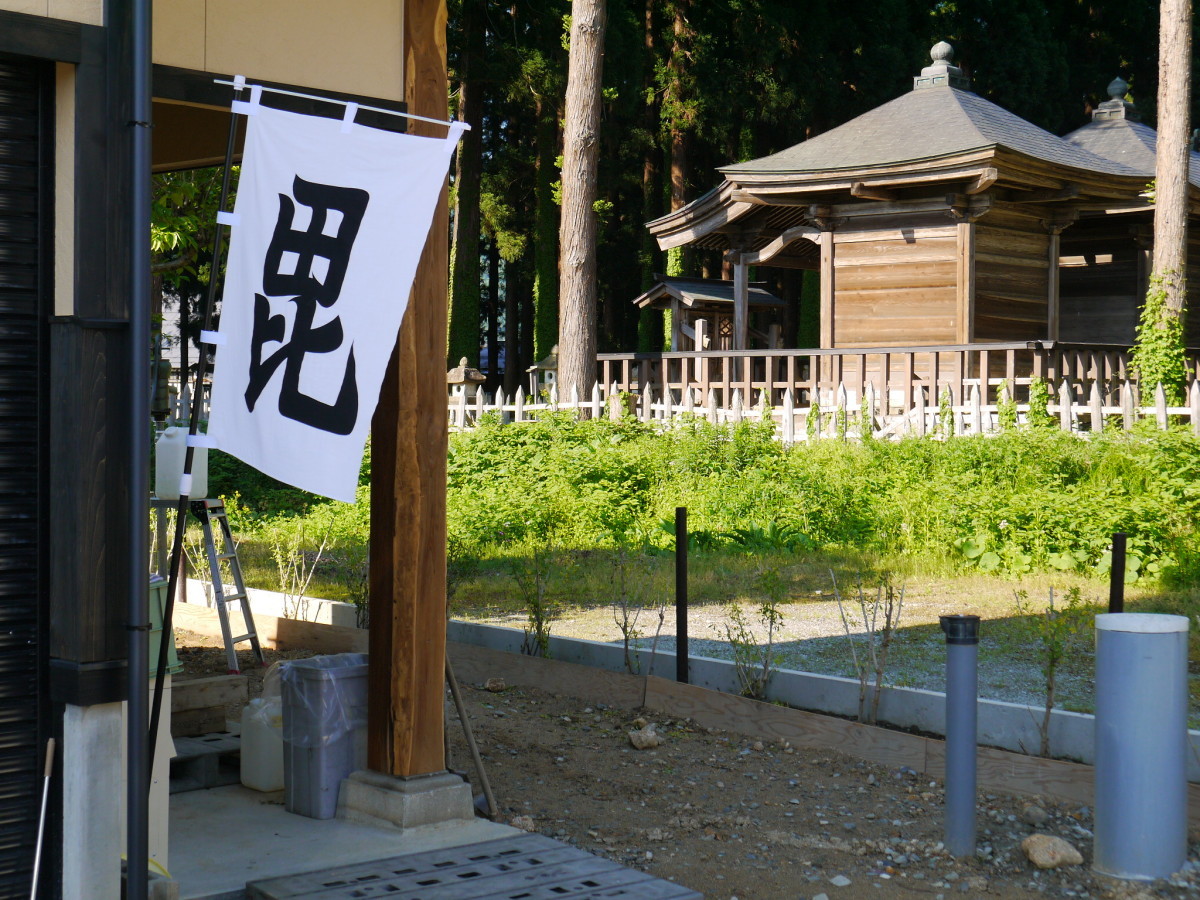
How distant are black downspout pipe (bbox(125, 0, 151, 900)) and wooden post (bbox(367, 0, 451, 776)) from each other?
56.1 inches

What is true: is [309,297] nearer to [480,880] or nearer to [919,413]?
[480,880]

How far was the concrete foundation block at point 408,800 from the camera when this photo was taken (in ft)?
15.6

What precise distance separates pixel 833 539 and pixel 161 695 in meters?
9.52

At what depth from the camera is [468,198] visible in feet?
106

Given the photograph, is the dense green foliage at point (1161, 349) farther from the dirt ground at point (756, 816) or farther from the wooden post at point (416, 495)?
the wooden post at point (416, 495)

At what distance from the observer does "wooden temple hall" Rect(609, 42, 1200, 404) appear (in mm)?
17531

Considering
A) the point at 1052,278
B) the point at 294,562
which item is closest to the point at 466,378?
the point at 1052,278

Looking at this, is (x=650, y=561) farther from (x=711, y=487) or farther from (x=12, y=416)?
(x=12, y=416)

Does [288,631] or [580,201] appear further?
[580,201]

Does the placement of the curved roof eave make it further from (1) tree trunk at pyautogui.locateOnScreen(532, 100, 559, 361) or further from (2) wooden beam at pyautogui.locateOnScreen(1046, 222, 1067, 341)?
(1) tree trunk at pyautogui.locateOnScreen(532, 100, 559, 361)

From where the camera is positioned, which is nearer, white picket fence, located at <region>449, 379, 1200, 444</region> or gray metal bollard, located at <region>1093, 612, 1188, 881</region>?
gray metal bollard, located at <region>1093, 612, 1188, 881</region>

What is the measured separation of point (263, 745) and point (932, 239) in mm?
15413

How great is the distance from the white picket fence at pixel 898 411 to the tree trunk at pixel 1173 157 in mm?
1616

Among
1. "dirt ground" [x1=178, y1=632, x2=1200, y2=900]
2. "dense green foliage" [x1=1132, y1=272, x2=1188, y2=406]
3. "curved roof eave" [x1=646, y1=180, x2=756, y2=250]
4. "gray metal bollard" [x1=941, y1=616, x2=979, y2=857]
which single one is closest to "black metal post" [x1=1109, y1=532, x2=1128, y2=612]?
"dirt ground" [x1=178, y1=632, x2=1200, y2=900]
